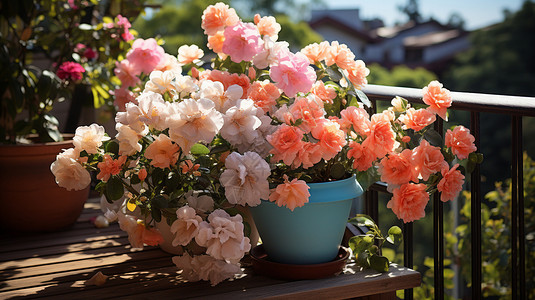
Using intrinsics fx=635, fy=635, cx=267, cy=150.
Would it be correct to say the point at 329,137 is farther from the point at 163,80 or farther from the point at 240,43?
the point at 163,80

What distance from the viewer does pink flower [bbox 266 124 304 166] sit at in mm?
1240

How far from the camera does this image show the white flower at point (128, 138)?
1.26 meters

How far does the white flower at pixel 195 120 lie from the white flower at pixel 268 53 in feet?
0.77

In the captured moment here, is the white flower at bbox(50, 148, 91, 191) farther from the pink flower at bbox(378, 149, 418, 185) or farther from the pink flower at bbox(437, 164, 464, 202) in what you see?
the pink flower at bbox(437, 164, 464, 202)

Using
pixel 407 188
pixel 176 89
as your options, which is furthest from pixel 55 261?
pixel 407 188

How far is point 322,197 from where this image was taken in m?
1.32

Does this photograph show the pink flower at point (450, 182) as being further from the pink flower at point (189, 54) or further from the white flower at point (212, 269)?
the pink flower at point (189, 54)

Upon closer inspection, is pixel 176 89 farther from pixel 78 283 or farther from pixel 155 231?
pixel 78 283

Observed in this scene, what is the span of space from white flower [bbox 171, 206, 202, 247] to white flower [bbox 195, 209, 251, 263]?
0.09ft

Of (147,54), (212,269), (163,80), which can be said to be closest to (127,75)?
(147,54)

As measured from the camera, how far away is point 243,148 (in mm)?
1322

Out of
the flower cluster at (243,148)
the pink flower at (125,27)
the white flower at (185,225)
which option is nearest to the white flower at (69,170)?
the flower cluster at (243,148)

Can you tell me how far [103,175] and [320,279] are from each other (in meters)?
0.50

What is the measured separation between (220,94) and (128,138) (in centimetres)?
21
